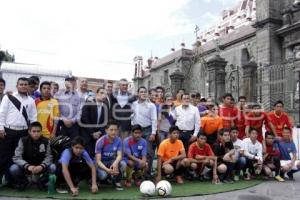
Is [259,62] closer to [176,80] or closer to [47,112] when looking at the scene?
[176,80]

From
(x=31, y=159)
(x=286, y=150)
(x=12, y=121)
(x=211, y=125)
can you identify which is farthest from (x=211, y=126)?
(x=12, y=121)

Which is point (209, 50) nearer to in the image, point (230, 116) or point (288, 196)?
point (230, 116)

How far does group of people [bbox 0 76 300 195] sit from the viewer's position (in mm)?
6207

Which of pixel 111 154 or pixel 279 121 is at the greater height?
pixel 279 121

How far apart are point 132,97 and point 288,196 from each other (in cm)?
348

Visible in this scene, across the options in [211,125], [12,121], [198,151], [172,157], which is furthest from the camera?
[211,125]

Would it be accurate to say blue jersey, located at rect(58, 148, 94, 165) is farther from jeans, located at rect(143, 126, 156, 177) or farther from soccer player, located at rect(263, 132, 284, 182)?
soccer player, located at rect(263, 132, 284, 182)

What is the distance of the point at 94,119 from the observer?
273 inches

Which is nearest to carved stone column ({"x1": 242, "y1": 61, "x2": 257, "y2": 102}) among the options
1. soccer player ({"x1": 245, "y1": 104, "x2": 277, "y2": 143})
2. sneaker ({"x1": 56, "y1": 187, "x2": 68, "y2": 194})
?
soccer player ({"x1": 245, "y1": 104, "x2": 277, "y2": 143})

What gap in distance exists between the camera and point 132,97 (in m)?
7.62

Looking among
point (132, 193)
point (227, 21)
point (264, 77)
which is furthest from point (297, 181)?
point (227, 21)

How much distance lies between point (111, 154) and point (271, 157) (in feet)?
11.9

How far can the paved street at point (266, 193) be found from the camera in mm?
6067

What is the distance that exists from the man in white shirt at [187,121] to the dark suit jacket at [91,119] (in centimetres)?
166
